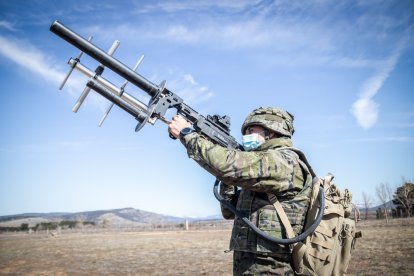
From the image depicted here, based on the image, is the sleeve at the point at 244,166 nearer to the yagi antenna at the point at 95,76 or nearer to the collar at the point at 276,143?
the collar at the point at 276,143

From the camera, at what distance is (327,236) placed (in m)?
3.49

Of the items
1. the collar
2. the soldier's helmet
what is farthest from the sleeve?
the soldier's helmet

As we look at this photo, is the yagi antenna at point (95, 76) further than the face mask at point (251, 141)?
Yes

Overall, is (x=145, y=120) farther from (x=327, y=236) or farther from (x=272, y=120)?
(x=327, y=236)

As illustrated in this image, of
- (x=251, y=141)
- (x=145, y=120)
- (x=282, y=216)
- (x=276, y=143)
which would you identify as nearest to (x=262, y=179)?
(x=282, y=216)

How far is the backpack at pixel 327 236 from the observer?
325cm

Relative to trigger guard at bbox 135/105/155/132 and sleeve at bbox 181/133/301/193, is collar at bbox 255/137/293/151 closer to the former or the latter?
sleeve at bbox 181/133/301/193

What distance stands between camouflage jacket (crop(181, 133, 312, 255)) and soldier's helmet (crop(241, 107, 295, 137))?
0.54 feet

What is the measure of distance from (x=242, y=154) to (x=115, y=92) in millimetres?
3142

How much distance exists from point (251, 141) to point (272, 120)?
0.35m

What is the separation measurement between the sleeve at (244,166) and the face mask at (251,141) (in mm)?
568

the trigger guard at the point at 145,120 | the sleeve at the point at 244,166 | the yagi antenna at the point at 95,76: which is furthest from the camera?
the yagi antenna at the point at 95,76

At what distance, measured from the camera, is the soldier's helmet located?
11.9 feet

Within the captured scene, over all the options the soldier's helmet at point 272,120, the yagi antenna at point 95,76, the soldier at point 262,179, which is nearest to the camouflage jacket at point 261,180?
the soldier at point 262,179
